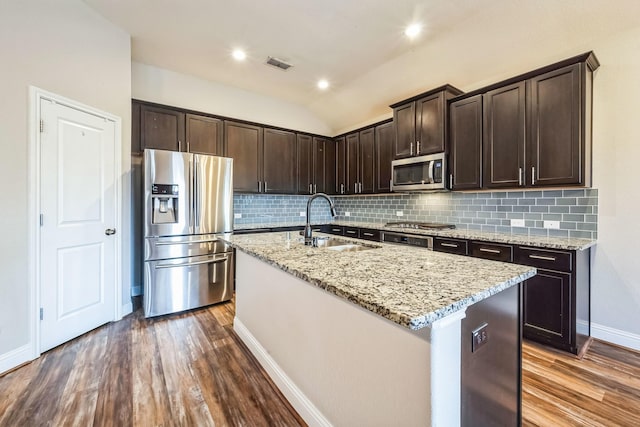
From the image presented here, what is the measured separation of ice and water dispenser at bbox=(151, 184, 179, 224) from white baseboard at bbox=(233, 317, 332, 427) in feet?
4.99

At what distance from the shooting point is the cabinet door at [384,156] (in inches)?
162

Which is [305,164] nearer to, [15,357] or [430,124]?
[430,124]

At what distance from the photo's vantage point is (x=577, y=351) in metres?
2.20

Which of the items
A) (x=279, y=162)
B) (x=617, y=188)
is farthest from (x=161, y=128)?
(x=617, y=188)

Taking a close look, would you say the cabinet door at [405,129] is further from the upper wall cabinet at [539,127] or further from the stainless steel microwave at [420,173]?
the upper wall cabinet at [539,127]

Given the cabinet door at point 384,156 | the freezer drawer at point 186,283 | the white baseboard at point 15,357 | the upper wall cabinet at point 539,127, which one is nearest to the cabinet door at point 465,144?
the upper wall cabinet at point 539,127

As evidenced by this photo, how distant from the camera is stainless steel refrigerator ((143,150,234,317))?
2928 mm

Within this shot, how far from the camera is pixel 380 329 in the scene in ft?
3.53

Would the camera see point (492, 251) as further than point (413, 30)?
No

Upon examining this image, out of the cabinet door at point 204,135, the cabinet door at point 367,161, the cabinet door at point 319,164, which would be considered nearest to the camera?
the cabinet door at point 204,135

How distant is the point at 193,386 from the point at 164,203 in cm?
193

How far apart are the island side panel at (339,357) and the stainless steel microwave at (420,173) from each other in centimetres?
235

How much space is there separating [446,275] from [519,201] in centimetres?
242

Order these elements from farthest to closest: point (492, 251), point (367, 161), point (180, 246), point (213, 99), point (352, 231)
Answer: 1. point (367, 161)
2. point (352, 231)
3. point (213, 99)
4. point (180, 246)
5. point (492, 251)
